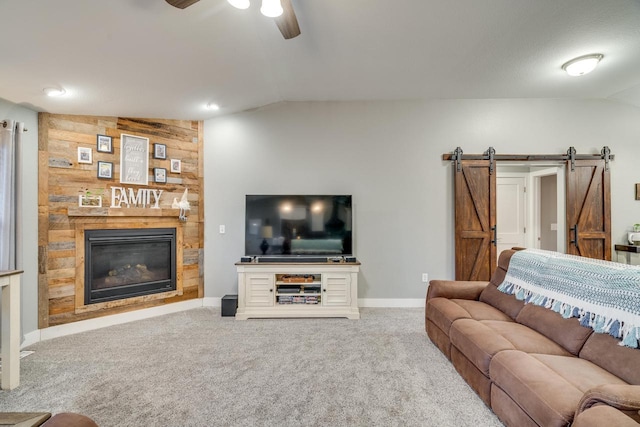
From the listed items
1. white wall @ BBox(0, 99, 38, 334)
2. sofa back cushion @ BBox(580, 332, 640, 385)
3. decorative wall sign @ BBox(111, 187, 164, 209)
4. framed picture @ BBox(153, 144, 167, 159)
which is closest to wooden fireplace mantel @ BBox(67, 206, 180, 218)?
decorative wall sign @ BBox(111, 187, 164, 209)

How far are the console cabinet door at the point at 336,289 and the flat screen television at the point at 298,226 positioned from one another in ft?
1.08

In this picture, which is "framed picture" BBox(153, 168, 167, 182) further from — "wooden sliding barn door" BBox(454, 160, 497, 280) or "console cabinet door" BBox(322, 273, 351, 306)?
"wooden sliding barn door" BBox(454, 160, 497, 280)

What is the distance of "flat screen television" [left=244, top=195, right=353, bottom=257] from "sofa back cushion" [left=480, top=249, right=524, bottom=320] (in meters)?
1.59

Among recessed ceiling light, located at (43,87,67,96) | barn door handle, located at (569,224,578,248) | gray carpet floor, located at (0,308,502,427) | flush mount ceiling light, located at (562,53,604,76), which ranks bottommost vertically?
gray carpet floor, located at (0,308,502,427)

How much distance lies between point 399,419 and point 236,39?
3.03 metres

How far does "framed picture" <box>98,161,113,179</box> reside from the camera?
333 cm

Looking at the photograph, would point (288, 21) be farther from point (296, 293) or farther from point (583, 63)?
point (583, 63)

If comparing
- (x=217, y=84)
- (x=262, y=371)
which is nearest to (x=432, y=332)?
(x=262, y=371)

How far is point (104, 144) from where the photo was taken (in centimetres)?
338

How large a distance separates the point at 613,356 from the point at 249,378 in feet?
7.50

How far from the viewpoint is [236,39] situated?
7.87ft

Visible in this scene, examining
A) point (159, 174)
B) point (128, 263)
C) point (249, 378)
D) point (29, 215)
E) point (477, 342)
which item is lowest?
point (249, 378)

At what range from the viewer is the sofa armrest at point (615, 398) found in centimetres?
106

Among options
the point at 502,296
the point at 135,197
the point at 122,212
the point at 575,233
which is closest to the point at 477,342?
the point at 502,296
